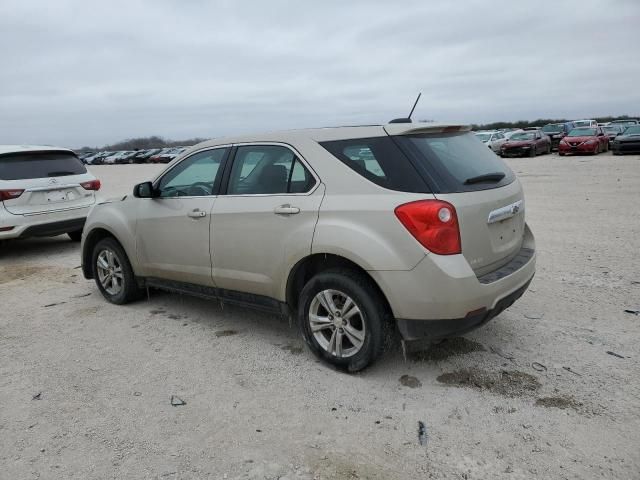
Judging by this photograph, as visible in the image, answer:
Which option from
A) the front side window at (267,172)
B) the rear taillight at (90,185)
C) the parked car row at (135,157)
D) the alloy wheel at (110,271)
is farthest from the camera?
the parked car row at (135,157)

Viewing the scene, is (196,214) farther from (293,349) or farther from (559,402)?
(559,402)

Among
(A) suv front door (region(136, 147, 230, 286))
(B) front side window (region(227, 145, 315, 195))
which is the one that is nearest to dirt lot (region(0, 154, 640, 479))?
(A) suv front door (region(136, 147, 230, 286))

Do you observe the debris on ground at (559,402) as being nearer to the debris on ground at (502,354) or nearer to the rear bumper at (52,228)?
the debris on ground at (502,354)

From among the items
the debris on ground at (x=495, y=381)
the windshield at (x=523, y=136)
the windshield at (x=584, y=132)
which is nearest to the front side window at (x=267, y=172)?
the debris on ground at (x=495, y=381)

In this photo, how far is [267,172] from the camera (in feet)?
13.1

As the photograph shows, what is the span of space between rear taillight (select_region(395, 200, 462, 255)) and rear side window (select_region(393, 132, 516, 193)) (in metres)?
0.14

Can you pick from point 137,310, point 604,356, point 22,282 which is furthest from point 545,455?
point 22,282

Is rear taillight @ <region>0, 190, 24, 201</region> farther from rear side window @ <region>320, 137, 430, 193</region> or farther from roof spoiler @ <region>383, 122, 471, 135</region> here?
roof spoiler @ <region>383, 122, 471, 135</region>

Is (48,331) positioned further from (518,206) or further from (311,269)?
(518,206)

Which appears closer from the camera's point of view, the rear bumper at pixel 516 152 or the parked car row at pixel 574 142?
the parked car row at pixel 574 142

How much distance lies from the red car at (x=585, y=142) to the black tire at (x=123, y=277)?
Answer: 26320 millimetres

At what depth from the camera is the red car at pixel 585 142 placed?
26.2 meters

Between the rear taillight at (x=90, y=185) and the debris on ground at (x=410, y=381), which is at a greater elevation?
the rear taillight at (x=90, y=185)

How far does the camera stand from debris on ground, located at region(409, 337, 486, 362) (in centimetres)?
384
